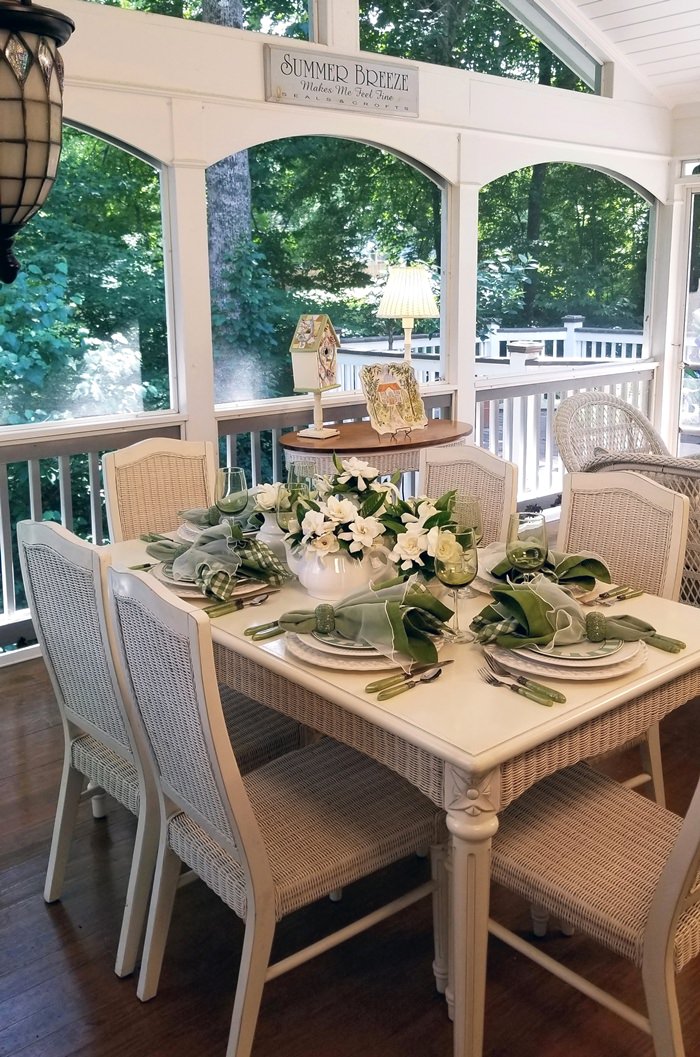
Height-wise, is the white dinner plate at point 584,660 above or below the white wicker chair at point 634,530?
below

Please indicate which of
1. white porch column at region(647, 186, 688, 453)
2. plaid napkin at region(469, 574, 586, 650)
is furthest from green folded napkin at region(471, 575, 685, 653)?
white porch column at region(647, 186, 688, 453)

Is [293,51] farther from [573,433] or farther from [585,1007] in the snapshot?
[585,1007]

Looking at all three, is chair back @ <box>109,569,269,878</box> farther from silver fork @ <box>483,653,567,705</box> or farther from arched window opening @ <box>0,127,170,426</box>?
arched window opening @ <box>0,127,170,426</box>

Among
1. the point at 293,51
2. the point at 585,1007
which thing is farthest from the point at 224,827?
the point at 293,51

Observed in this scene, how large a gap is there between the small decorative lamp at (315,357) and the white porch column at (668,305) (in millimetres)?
3529

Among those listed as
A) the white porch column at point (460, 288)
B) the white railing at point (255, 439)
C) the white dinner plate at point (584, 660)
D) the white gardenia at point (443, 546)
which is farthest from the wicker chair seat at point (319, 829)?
A: the white porch column at point (460, 288)

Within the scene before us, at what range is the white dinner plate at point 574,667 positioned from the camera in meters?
1.84

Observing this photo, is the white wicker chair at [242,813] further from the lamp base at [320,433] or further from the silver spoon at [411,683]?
the lamp base at [320,433]

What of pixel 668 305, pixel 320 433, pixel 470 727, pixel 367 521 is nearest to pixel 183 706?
pixel 470 727

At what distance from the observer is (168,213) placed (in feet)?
13.6

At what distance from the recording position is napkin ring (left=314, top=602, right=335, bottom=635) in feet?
6.59

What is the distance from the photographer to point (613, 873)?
1792mm

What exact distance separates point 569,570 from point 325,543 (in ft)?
1.89

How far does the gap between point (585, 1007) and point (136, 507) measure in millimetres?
1981
